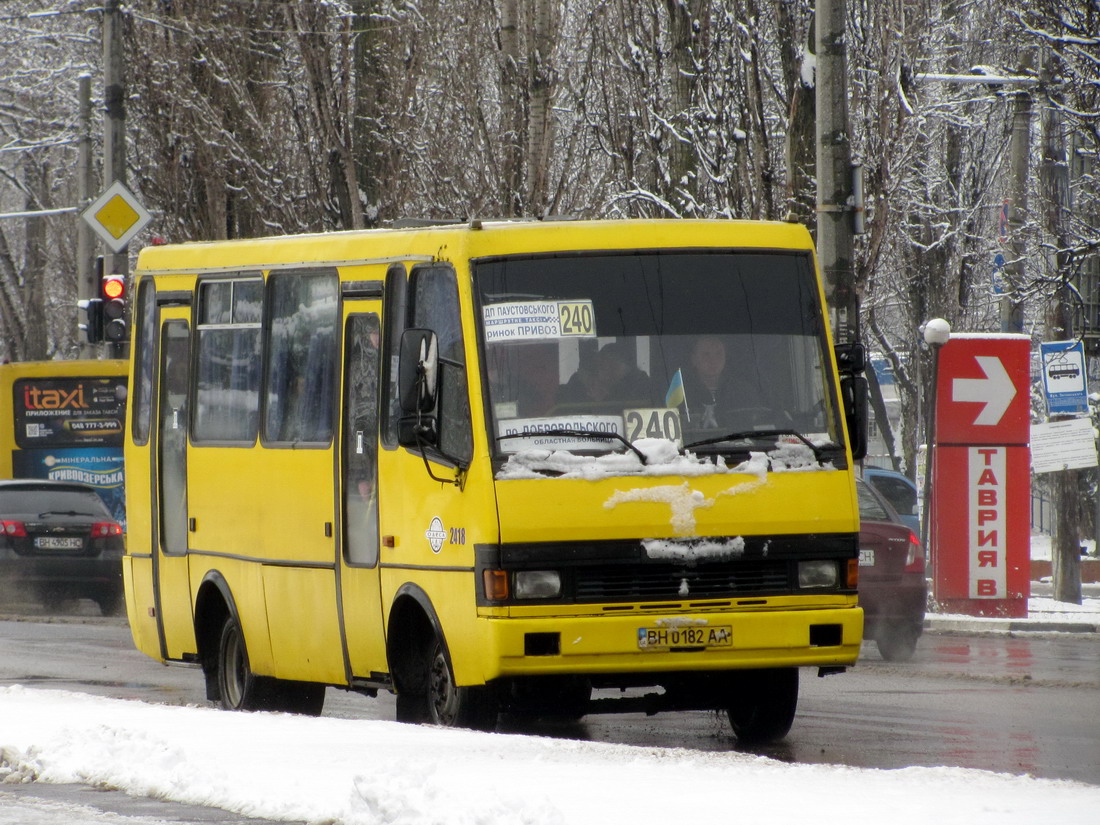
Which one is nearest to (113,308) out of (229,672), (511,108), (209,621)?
(511,108)

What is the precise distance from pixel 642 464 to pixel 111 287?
579 inches

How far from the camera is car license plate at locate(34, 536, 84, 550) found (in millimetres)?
23938

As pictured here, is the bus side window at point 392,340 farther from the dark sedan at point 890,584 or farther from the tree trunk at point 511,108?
the tree trunk at point 511,108

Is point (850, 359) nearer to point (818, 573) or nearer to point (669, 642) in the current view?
point (818, 573)

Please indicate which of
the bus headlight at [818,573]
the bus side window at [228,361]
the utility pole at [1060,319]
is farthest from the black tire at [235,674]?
the utility pole at [1060,319]

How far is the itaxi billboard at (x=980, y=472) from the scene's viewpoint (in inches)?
821

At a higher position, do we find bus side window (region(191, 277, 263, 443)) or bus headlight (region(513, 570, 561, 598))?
bus side window (region(191, 277, 263, 443))

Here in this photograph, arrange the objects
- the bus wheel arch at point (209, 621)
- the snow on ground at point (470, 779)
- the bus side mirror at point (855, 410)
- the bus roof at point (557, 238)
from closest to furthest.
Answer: the snow on ground at point (470, 779)
the bus roof at point (557, 238)
the bus side mirror at point (855, 410)
the bus wheel arch at point (209, 621)

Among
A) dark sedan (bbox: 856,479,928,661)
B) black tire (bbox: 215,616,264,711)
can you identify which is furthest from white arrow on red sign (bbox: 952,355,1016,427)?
black tire (bbox: 215,616,264,711)

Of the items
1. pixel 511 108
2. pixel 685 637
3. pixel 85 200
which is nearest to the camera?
pixel 685 637

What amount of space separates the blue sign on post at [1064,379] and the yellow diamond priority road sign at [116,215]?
10.6 m

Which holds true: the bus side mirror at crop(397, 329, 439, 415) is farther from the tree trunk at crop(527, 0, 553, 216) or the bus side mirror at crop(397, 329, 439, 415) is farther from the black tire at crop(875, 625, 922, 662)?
the tree trunk at crop(527, 0, 553, 216)

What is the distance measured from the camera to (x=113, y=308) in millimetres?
23266

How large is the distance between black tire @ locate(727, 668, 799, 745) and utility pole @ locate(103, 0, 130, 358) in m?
17.3
